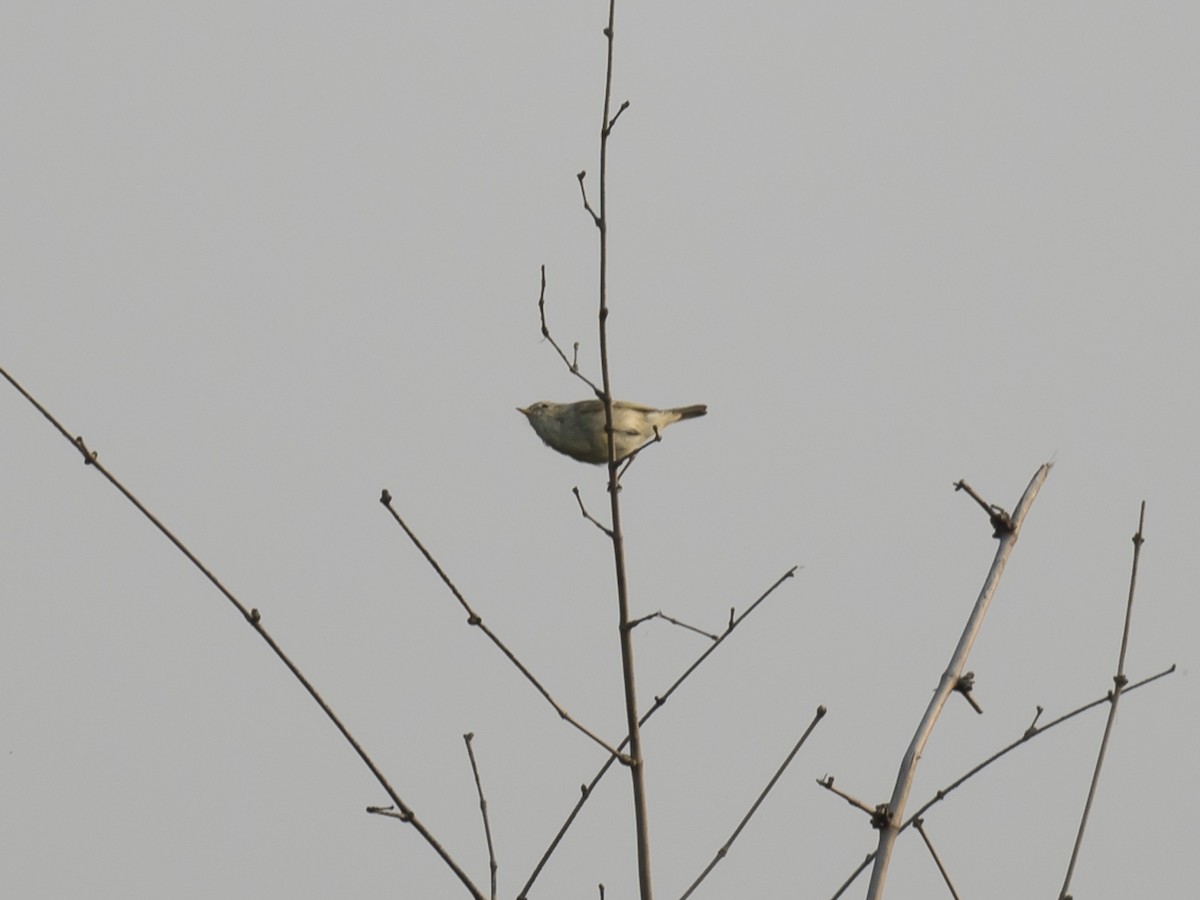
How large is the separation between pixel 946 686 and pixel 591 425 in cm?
516

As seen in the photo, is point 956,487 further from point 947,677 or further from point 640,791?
point 640,791

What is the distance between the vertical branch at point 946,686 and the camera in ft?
11.0

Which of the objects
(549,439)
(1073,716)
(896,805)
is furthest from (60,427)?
(549,439)

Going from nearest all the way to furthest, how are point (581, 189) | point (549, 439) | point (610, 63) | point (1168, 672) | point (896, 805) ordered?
point (896, 805) → point (1168, 672) → point (610, 63) → point (581, 189) → point (549, 439)

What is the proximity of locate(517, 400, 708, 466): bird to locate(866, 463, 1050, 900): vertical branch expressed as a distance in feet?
15.6

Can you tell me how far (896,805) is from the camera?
3406 millimetres

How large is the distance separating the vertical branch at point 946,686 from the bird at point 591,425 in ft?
15.6

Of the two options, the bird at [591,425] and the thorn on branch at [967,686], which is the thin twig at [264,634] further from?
the bird at [591,425]

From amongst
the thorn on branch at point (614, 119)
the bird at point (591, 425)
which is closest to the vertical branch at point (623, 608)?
the thorn on branch at point (614, 119)

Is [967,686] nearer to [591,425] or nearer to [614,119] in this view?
[614,119]

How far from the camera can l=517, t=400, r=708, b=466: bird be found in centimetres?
870

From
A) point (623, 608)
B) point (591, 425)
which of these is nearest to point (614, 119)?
point (623, 608)

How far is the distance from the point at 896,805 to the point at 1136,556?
3.25ft

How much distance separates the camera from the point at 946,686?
360 cm
